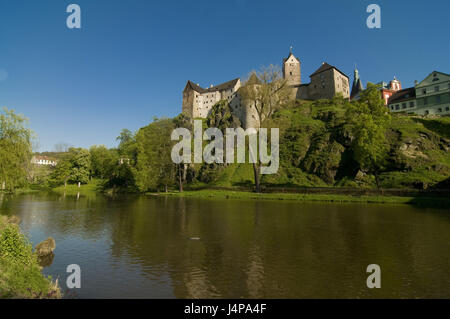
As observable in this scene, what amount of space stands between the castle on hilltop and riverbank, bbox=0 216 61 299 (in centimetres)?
7015

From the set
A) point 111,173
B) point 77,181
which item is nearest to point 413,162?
point 111,173

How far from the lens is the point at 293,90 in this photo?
72.8m

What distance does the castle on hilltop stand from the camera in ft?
299

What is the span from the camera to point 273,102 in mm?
43844

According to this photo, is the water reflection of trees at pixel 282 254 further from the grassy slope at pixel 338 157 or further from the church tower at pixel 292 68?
the church tower at pixel 292 68

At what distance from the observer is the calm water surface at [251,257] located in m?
8.01

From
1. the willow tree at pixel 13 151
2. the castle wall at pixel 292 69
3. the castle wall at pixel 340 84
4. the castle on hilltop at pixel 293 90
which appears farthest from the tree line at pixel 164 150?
the castle wall at pixel 292 69

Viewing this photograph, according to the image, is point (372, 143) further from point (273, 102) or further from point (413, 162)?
point (273, 102)

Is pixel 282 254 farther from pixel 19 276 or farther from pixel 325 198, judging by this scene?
pixel 325 198

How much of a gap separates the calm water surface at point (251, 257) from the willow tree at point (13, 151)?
10813 millimetres

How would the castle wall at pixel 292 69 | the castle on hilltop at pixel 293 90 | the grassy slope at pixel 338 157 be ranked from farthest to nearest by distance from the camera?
the castle wall at pixel 292 69, the castle on hilltop at pixel 293 90, the grassy slope at pixel 338 157

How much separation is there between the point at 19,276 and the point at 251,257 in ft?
27.4

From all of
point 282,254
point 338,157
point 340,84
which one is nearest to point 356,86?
point 340,84
